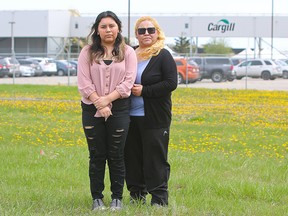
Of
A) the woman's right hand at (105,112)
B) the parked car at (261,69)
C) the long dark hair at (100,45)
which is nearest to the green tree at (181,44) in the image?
the parked car at (261,69)

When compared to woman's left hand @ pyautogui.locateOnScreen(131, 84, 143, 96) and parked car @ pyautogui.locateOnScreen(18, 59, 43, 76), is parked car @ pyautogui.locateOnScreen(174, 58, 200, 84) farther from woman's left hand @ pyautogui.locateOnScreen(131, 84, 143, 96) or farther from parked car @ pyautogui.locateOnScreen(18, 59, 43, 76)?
woman's left hand @ pyautogui.locateOnScreen(131, 84, 143, 96)

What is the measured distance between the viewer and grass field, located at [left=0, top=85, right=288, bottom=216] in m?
6.13

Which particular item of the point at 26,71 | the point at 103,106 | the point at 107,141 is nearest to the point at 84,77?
the point at 103,106

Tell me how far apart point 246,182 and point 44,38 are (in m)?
58.8

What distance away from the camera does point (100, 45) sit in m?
5.88

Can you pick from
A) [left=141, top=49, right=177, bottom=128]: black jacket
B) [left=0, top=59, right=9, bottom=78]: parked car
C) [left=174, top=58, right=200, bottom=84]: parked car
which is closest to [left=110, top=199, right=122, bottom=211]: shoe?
[left=141, top=49, right=177, bottom=128]: black jacket

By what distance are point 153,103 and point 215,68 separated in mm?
35521

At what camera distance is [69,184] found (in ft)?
24.1

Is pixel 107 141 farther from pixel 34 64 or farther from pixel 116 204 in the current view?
pixel 34 64

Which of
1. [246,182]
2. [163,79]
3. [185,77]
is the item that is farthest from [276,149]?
[185,77]

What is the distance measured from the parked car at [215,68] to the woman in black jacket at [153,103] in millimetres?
34632

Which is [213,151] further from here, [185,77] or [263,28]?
[263,28]

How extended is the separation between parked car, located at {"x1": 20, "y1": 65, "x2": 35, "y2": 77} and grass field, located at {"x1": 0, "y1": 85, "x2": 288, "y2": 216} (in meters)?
28.7

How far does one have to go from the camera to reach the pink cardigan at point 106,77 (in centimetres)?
572
